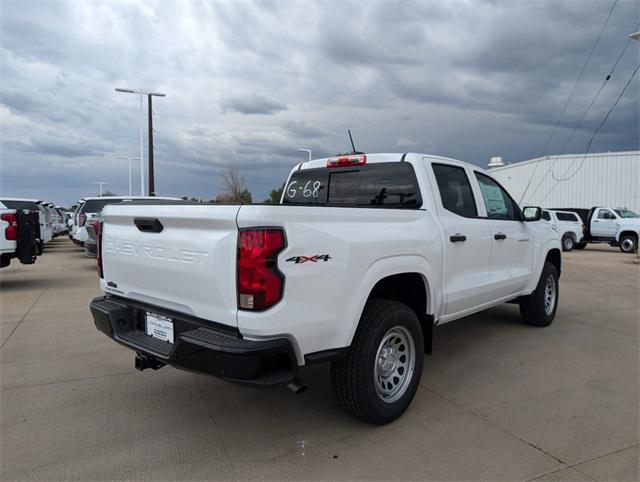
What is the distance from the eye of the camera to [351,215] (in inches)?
122

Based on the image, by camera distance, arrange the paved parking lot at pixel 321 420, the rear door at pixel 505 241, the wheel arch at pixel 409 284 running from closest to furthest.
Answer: the paved parking lot at pixel 321 420
the wheel arch at pixel 409 284
the rear door at pixel 505 241

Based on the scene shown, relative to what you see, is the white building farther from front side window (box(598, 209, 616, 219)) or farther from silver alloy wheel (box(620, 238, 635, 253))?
silver alloy wheel (box(620, 238, 635, 253))

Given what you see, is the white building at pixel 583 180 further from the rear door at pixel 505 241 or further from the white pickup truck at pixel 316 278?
the white pickup truck at pixel 316 278

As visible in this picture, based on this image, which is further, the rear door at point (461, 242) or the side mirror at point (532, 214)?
the side mirror at point (532, 214)

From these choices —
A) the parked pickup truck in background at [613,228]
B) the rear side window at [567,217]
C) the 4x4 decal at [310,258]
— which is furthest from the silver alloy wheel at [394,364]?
the rear side window at [567,217]

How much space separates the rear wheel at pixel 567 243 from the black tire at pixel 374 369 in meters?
20.1

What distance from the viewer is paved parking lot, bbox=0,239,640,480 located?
2.88 metres

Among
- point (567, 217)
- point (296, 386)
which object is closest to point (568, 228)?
point (567, 217)

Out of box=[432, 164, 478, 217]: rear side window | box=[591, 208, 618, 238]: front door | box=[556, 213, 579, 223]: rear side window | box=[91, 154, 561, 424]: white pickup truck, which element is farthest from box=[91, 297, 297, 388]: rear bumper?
box=[591, 208, 618, 238]: front door

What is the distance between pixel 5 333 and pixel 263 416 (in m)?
4.10

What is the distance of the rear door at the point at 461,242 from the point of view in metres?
4.10

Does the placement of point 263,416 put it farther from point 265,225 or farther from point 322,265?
point 265,225

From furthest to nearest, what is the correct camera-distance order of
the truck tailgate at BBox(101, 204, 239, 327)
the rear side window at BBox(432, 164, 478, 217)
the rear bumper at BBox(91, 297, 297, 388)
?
the rear side window at BBox(432, 164, 478, 217) < the truck tailgate at BBox(101, 204, 239, 327) < the rear bumper at BBox(91, 297, 297, 388)

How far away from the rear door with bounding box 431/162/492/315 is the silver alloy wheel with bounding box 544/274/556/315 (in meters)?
1.82
